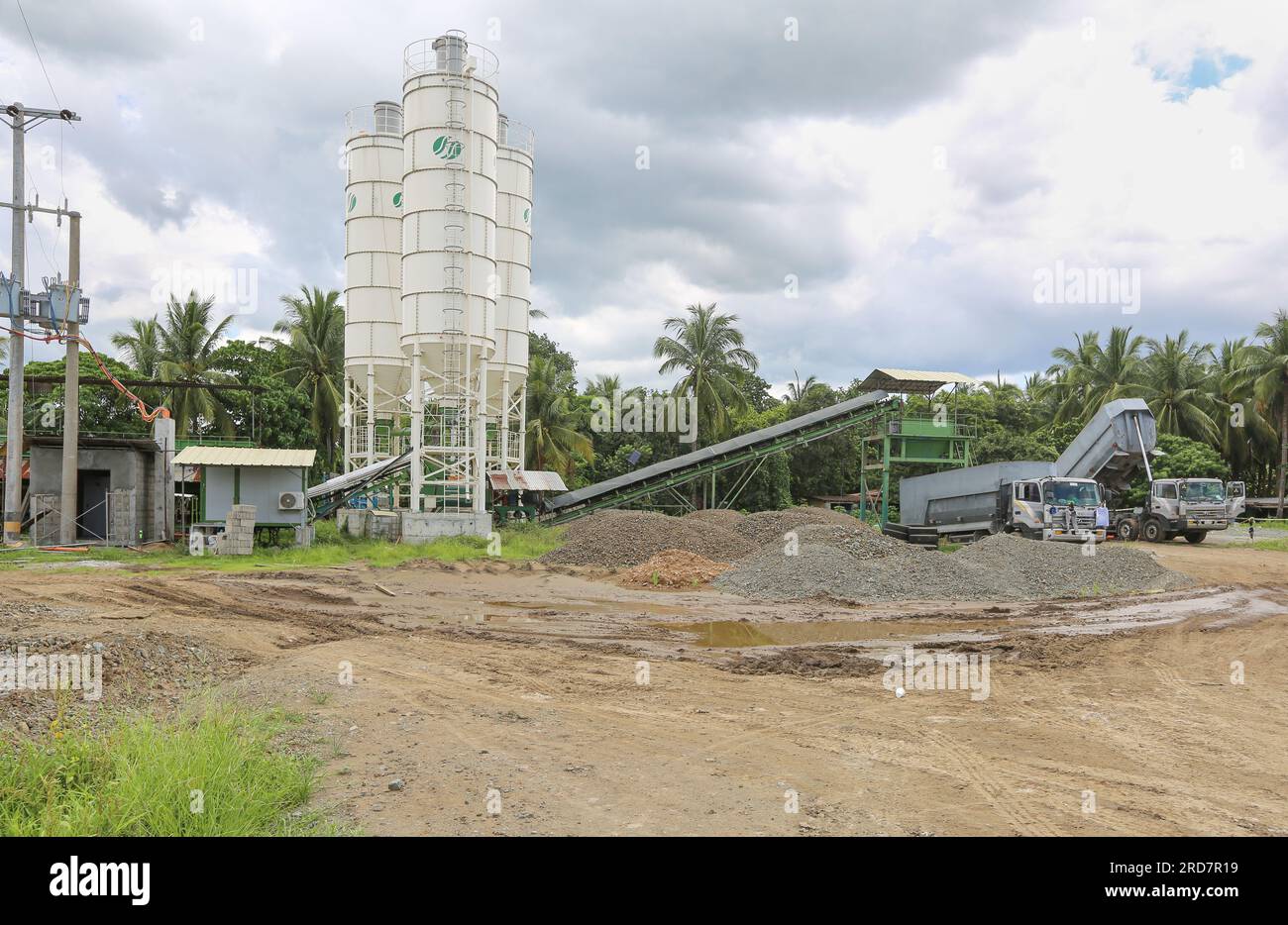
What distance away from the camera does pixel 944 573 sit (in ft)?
64.3

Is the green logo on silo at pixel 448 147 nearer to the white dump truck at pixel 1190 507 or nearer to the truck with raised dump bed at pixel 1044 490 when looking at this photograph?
the truck with raised dump bed at pixel 1044 490

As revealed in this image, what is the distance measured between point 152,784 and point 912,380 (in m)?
32.5

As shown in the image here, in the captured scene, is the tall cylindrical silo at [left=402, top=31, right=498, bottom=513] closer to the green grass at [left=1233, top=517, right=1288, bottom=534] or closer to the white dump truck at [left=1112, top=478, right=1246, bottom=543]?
the white dump truck at [left=1112, top=478, right=1246, bottom=543]

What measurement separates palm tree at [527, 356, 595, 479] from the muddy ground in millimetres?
27192

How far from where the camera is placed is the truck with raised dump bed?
26.2 meters

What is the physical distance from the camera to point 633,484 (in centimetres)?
3478

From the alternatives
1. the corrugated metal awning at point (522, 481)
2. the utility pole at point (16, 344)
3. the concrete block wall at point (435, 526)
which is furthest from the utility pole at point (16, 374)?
the corrugated metal awning at point (522, 481)

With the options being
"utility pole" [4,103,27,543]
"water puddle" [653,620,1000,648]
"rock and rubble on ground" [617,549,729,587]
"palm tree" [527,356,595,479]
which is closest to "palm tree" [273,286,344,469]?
"palm tree" [527,356,595,479]

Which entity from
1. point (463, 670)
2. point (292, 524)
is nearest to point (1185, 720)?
point (463, 670)

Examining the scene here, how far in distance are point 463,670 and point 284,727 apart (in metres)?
3.00

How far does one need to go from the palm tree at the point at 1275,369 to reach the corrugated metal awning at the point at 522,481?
37774mm

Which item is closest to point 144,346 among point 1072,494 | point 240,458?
point 240,458

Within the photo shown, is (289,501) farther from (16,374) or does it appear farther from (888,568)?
(888,568)

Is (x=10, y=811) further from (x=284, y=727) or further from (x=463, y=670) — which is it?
(x=463, y=670)
